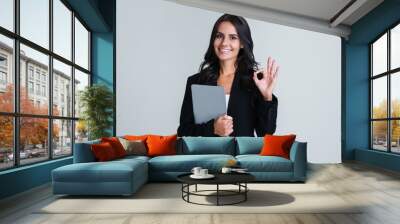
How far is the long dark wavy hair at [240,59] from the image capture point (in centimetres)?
829

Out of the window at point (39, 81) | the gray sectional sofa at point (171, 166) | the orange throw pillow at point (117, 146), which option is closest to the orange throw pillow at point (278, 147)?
the gray sectional sofa at point (171, 166)

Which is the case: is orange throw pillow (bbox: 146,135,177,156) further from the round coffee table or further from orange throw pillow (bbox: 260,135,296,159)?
the round coffee table

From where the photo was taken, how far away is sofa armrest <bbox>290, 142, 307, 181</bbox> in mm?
5895

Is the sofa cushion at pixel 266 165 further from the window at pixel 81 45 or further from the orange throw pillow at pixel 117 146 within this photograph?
the window at pixel 81 45

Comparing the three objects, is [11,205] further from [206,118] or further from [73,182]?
[206,118]

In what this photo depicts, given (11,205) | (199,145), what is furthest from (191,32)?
(11,205)

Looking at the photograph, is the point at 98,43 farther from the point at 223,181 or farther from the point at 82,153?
the point at 223,181

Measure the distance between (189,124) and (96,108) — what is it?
198 centimetres

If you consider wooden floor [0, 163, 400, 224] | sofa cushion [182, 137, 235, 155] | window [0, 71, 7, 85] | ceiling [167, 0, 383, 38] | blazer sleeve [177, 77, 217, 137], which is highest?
ceiling [167, 0, 383, 38]

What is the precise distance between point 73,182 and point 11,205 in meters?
0.73

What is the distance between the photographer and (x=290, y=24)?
8633mm

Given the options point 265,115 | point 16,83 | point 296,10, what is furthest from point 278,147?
point 16,83

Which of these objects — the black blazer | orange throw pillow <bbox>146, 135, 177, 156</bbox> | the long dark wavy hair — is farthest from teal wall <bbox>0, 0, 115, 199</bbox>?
the long dark wavy hair

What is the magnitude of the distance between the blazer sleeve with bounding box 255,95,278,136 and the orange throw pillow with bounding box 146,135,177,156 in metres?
2.38
